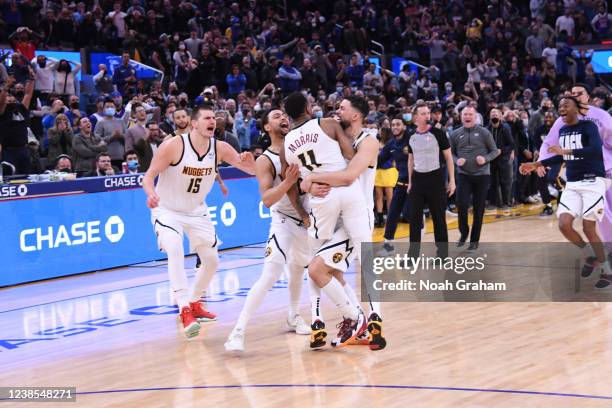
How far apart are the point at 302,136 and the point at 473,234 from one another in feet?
19.3

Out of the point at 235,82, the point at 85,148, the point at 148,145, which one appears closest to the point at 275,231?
the point at 148,145

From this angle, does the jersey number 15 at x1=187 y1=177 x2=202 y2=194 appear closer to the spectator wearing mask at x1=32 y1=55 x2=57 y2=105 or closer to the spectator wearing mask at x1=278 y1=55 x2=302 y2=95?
the spectator wearing mask at x1=32 y1=55 x2=57 y2=105

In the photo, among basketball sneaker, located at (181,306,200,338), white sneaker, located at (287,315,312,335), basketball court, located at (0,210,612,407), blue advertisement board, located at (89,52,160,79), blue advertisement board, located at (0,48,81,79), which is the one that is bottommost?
basketball court, located at (0,210,612,407)

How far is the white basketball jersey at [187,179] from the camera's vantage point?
8.60 m

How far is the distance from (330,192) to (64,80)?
1121 cm

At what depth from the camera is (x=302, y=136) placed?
295 inches

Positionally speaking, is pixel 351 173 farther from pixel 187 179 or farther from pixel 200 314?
pixel 200 314

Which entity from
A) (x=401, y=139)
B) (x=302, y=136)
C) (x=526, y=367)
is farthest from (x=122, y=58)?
(x=526, y=367)

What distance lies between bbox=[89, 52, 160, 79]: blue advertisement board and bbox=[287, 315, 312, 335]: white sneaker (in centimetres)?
1248

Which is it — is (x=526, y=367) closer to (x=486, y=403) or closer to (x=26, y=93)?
(x=486, y=403)

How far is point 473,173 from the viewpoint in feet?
41.7

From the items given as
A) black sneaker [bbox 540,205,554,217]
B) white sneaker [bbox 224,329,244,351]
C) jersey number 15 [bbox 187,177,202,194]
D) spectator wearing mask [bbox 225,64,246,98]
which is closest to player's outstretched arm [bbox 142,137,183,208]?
jersey number 15 [bbox 187,177,202,194]

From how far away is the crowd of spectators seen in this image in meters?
15.1

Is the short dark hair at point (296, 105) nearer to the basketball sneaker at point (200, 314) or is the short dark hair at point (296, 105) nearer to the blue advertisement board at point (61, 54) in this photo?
the basketball sneaker at point (200, 314)
